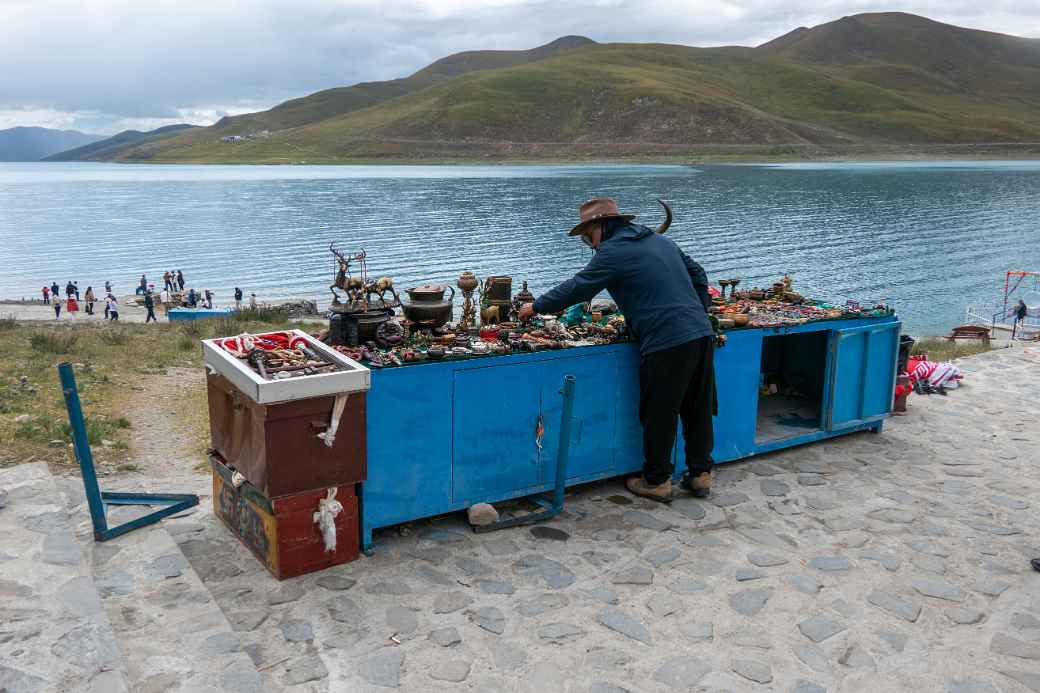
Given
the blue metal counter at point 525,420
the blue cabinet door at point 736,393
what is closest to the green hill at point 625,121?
the blue metal counter at point 525,420

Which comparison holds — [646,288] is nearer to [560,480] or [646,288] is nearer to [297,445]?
[560,480]

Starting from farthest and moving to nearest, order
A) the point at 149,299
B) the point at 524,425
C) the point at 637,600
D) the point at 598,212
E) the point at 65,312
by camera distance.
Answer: the point at 65,312, the point at 149,299, the point at 598,212, the point at 524,425, the point at 637,600

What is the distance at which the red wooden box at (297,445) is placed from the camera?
496 cm

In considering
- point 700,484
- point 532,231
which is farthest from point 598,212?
point 532,231

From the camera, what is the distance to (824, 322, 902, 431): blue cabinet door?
25.8 ft

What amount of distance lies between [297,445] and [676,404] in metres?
2.88

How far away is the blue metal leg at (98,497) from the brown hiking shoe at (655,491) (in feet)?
11.4

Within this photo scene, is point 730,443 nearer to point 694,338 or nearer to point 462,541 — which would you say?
point 694,338

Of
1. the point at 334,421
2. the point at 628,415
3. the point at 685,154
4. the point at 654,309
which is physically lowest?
the point at 628,415

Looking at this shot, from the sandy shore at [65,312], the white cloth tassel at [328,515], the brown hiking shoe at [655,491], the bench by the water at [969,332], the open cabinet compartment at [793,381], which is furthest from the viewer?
the sandy shore at [65,312]

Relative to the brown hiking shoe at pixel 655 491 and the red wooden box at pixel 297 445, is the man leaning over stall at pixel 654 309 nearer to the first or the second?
the brown hiking shoe at pixel 655 491

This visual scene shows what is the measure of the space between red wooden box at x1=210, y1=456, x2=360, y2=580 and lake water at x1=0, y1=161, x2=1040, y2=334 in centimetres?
3239

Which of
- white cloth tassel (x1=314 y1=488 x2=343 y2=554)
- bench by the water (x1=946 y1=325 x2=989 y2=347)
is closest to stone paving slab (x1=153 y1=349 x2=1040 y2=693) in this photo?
white cloth tassel (x1=314 y1=488 x2=343 y2=554)

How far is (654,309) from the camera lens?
6.13 metres
